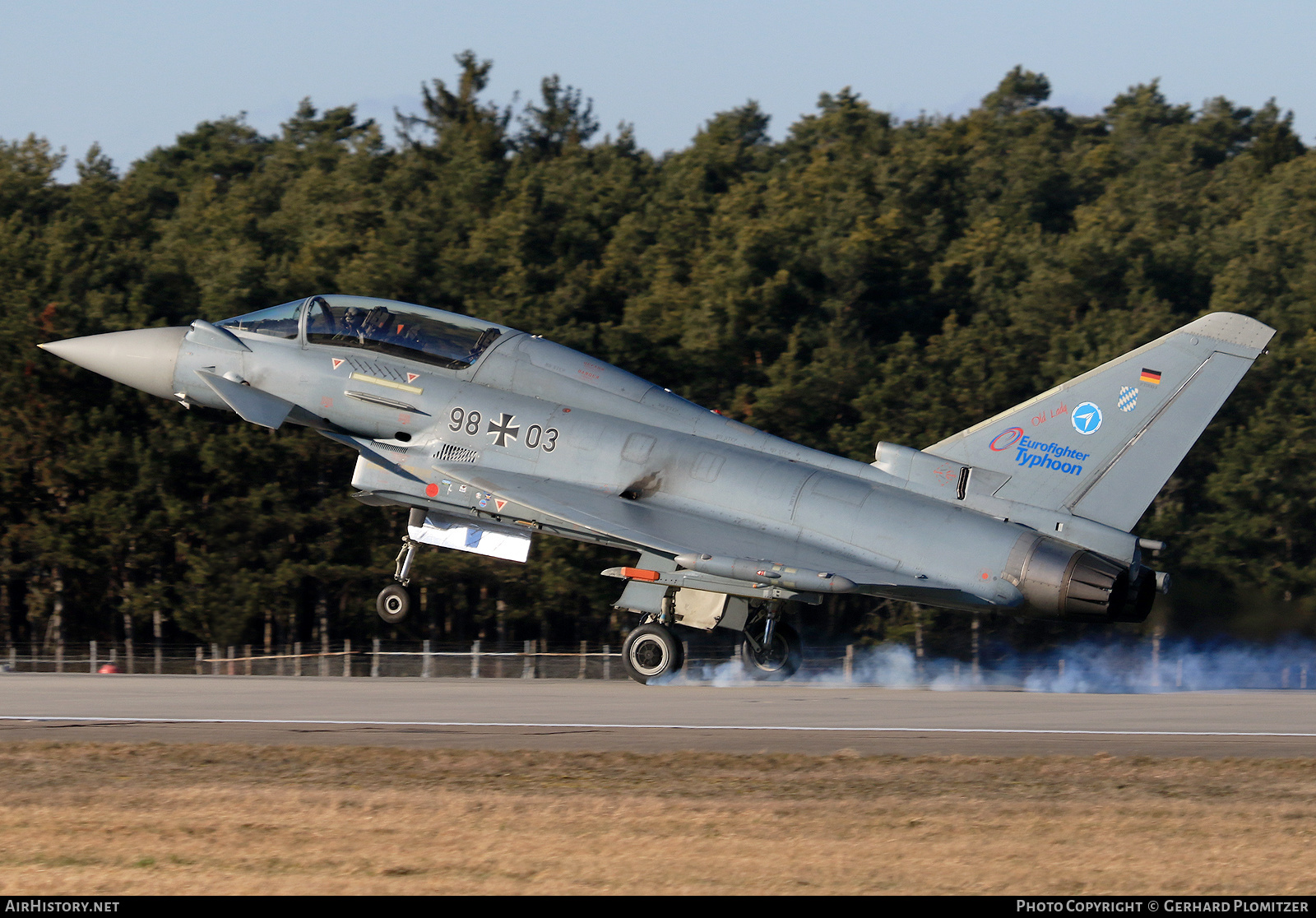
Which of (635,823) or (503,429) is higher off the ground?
(503,429)

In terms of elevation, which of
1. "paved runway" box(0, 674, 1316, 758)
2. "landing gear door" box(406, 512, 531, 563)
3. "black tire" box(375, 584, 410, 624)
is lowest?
"paved runway" box(0, 674, 1316, 758)

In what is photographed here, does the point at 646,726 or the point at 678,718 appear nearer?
the point at 646,726

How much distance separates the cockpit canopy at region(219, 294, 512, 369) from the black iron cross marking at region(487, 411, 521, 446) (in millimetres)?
991

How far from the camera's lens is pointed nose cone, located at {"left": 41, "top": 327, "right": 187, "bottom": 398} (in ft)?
65.6

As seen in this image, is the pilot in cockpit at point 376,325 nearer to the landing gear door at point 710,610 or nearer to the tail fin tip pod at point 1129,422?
the landing gear door at point 710,610

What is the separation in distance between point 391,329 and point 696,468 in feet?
15.2

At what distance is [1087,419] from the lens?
17484mm

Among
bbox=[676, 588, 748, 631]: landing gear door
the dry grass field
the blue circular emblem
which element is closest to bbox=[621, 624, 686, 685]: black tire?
bbox=[676, 588, 748, 631]: landing gear door

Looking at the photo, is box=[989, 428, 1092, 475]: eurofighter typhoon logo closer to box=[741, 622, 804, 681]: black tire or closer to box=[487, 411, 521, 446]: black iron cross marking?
box=[741, 622, 804, 681]: black tire

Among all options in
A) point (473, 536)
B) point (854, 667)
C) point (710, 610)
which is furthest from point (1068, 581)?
point (854, 667)

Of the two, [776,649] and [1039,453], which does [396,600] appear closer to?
[776,649]

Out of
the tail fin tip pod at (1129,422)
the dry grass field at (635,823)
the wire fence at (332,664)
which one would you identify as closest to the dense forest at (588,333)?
the wire fence at (332,664)

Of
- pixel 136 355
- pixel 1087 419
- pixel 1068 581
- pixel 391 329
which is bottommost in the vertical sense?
pixel 1068 581

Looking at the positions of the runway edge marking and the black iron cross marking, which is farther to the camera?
the black iron cross marking
